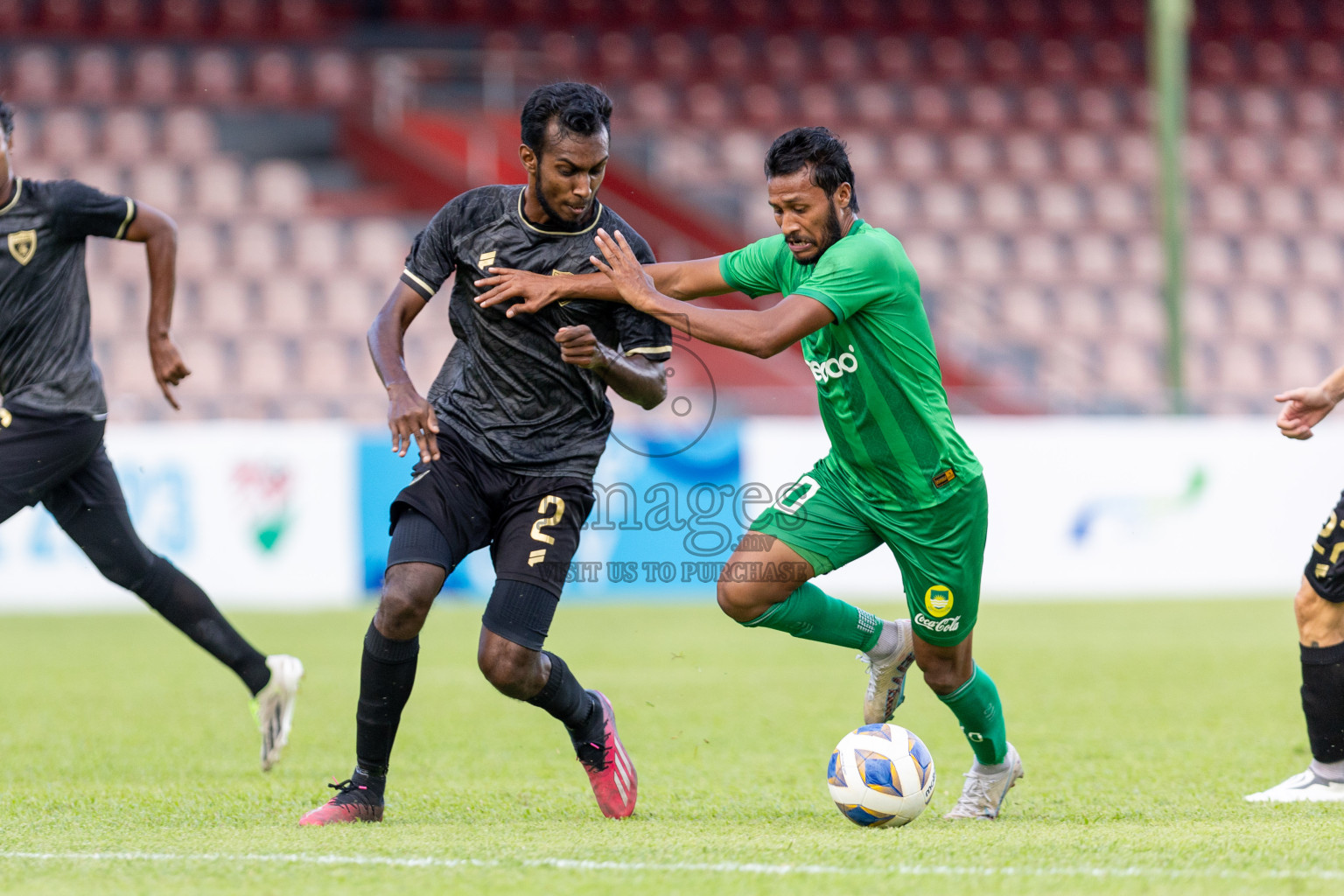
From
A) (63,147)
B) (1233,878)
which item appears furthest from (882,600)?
(63,147)

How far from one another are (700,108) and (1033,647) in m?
11.6

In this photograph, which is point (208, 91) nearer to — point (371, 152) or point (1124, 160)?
point (371, 152)

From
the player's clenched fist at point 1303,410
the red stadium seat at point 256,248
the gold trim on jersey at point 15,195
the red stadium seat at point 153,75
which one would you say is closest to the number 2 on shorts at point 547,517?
the gold trim on jersey at point 15,195

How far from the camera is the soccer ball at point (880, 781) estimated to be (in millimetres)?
4355

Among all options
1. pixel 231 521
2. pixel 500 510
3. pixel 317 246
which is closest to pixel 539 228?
pixel 500 510

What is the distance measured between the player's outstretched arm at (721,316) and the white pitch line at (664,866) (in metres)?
1.39

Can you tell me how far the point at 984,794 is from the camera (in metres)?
4.68

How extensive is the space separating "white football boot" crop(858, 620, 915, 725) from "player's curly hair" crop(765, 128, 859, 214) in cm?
143

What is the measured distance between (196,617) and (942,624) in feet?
8.20

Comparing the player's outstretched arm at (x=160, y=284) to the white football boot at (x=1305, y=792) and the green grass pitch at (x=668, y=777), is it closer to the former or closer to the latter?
the green grass pitch at (x=668, y=777)

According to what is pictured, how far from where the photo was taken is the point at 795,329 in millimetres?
4297

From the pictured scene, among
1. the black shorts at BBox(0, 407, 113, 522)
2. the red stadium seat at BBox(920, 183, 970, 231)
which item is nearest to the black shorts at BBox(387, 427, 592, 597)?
the black shorts at BBox(0, 407, 113, 522)

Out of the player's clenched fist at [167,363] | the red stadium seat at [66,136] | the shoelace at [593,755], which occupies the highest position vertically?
the red stadium seat at [66,136]

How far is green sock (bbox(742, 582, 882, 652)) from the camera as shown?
4.79m
